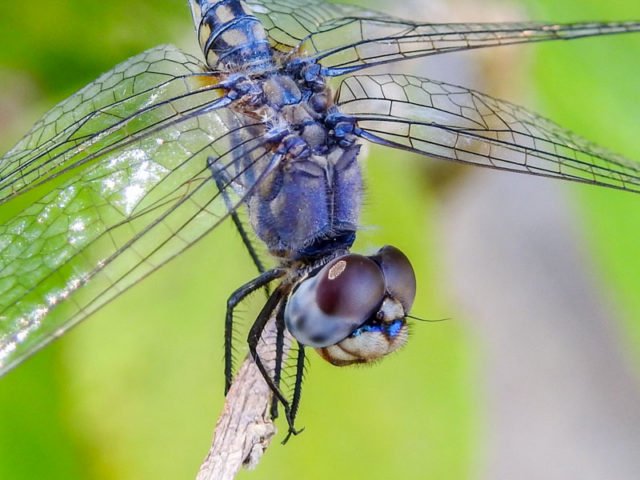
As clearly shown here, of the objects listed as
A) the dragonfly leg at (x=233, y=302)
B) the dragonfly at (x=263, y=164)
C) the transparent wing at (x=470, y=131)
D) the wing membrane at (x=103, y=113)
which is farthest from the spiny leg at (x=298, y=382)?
the wing membrane at (x=103, y=113)

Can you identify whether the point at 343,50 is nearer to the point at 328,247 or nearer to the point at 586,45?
the point at 328,247

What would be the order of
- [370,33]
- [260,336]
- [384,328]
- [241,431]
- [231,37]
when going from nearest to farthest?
[241,431] < [384,328] < [260,336] < [231,37] < [370,33]

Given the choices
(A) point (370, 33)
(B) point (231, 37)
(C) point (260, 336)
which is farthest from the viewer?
(A) point (370, 33)

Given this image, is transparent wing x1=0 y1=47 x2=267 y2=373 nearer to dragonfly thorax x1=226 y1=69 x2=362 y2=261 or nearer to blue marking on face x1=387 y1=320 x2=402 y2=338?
dragonfly thorax x1=226 y1=69 x2=362 y2=261

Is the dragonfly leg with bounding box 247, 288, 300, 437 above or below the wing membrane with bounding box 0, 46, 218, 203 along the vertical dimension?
below

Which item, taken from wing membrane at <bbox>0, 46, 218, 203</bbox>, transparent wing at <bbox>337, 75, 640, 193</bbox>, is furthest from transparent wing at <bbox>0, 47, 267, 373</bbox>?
transparent wing at <bbox>337, 75, 640, 193</bbox>

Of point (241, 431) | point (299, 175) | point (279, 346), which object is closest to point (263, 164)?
point (299, 175)

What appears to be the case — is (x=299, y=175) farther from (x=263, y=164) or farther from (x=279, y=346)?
(x=279, y=346)
